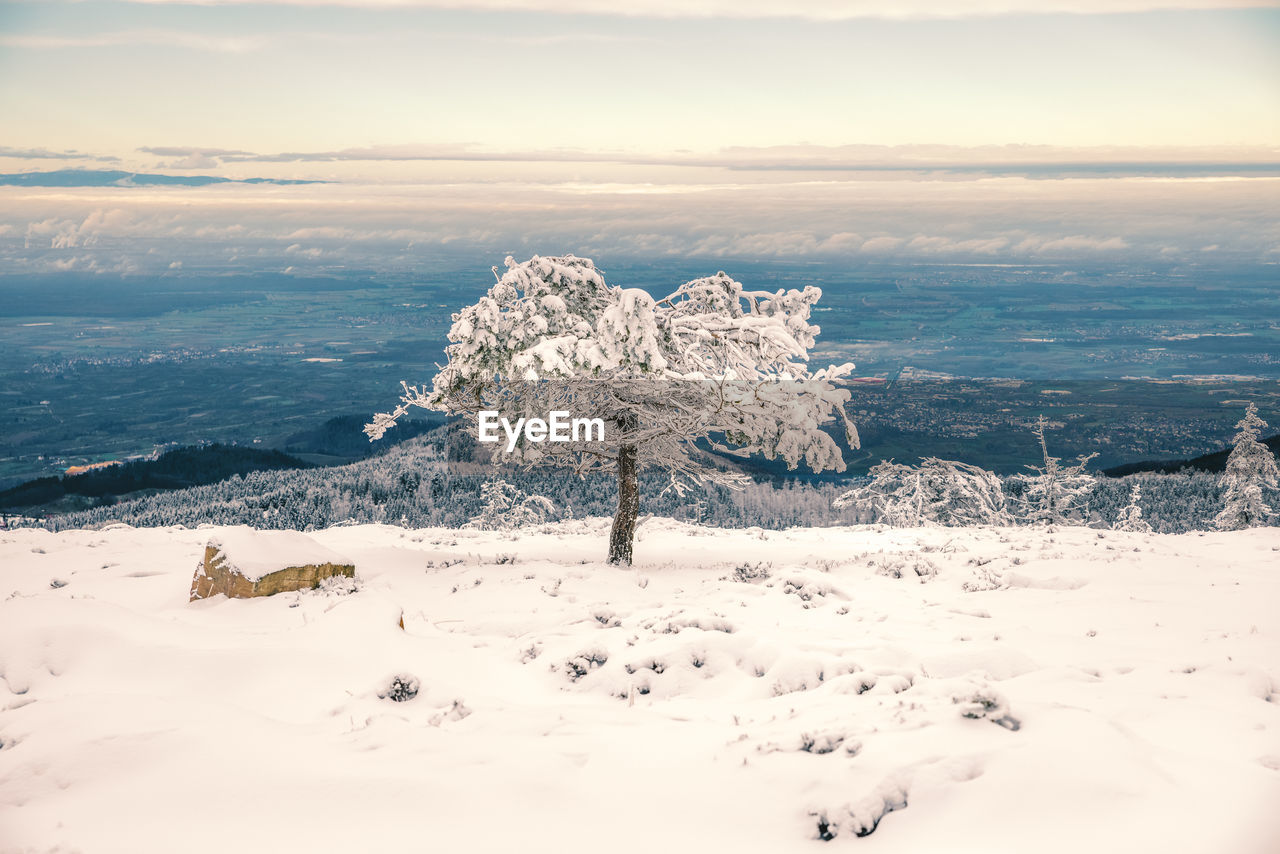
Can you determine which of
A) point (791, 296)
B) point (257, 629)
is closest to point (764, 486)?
point (791, 296)

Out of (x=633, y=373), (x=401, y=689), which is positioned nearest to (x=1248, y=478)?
(x=633, y=373)

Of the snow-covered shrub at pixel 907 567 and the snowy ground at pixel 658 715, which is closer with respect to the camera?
the snowy ground at pixel 658 715

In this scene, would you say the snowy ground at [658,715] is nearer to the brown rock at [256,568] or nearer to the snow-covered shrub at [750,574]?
the brown rock at [256,568]

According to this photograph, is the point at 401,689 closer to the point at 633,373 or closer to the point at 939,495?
the point at 633,373

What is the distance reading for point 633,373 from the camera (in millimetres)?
15203

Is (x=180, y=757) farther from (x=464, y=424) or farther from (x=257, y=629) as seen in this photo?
(x=464, y=424)

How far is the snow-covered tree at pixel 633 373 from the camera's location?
14633 mm

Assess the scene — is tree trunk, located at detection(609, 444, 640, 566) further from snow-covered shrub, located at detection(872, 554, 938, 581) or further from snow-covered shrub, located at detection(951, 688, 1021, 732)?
snow-covered shrub, located at detection(951, 688, 1021, 732)

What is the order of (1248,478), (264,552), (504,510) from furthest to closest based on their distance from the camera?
(504,510)
(1248,478)
(264,552)

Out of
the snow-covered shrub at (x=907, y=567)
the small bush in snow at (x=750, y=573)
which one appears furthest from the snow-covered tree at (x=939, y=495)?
the small bush in snow at (x=750, y=573)

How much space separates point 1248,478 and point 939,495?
13.8 metres

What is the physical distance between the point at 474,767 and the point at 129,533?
61.7 feet

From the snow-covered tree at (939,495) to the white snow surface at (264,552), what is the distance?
80.3ft

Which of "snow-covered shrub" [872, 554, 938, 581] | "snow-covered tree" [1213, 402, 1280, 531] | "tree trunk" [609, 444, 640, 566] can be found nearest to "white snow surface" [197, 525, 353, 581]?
"tree trunk" [609, 444, 640, 566]
